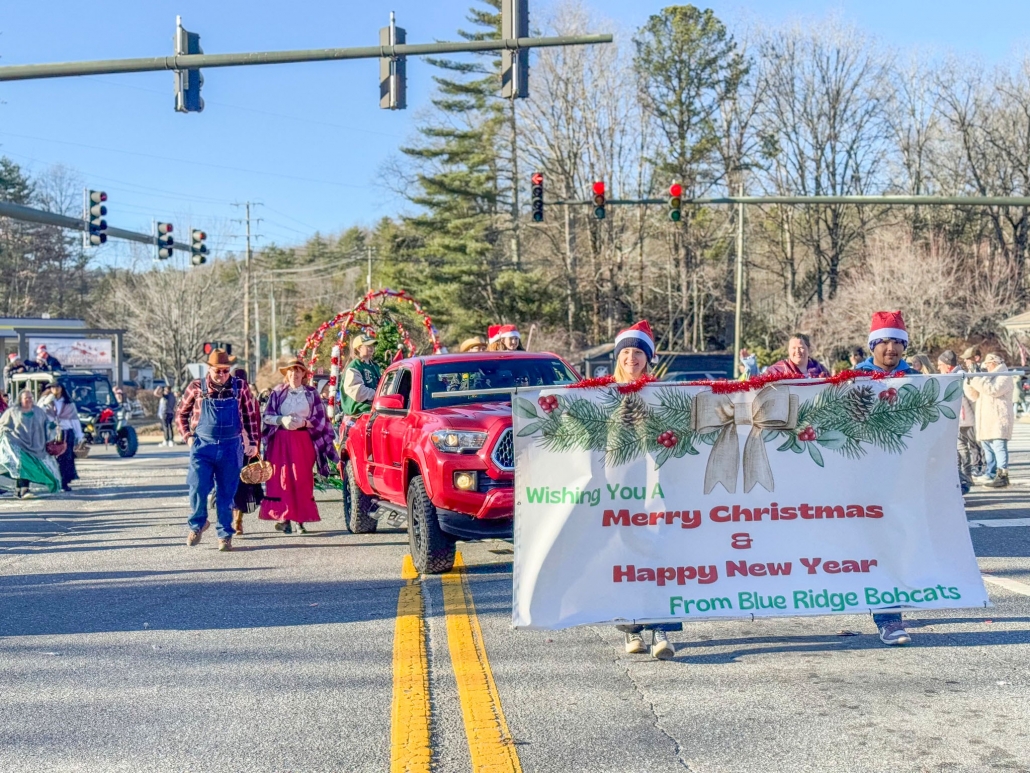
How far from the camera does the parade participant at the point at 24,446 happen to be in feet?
55.1

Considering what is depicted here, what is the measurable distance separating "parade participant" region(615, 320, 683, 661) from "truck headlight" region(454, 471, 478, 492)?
Result: 2042mm

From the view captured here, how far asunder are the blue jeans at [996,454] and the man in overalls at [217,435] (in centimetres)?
940

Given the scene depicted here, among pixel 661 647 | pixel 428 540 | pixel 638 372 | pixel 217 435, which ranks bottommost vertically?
pixel 661 647

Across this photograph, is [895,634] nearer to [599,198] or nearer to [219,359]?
[219,359]

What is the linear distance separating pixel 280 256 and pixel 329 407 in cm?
9151

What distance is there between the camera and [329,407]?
16.2 m

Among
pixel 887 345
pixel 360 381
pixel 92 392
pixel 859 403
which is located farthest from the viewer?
pixel 92 392

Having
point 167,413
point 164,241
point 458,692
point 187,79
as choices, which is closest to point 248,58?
point 187,79

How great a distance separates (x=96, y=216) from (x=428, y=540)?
52.1ft

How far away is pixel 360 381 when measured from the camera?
1375 centimetres

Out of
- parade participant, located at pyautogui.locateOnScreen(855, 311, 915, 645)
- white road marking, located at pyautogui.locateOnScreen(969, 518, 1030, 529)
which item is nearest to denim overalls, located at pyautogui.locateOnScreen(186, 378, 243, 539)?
parade participant, located at pyautogui.locateOnScreen(855, 311, 915, 645)

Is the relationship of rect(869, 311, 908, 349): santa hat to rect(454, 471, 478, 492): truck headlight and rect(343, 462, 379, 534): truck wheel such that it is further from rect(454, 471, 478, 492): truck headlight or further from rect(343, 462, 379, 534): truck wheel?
rect(343, 462, 379, 534): truck wheel

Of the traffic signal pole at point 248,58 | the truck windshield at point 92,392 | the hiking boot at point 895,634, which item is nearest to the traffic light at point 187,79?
the traffic signal pole at point 248,58

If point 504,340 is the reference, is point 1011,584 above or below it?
below
